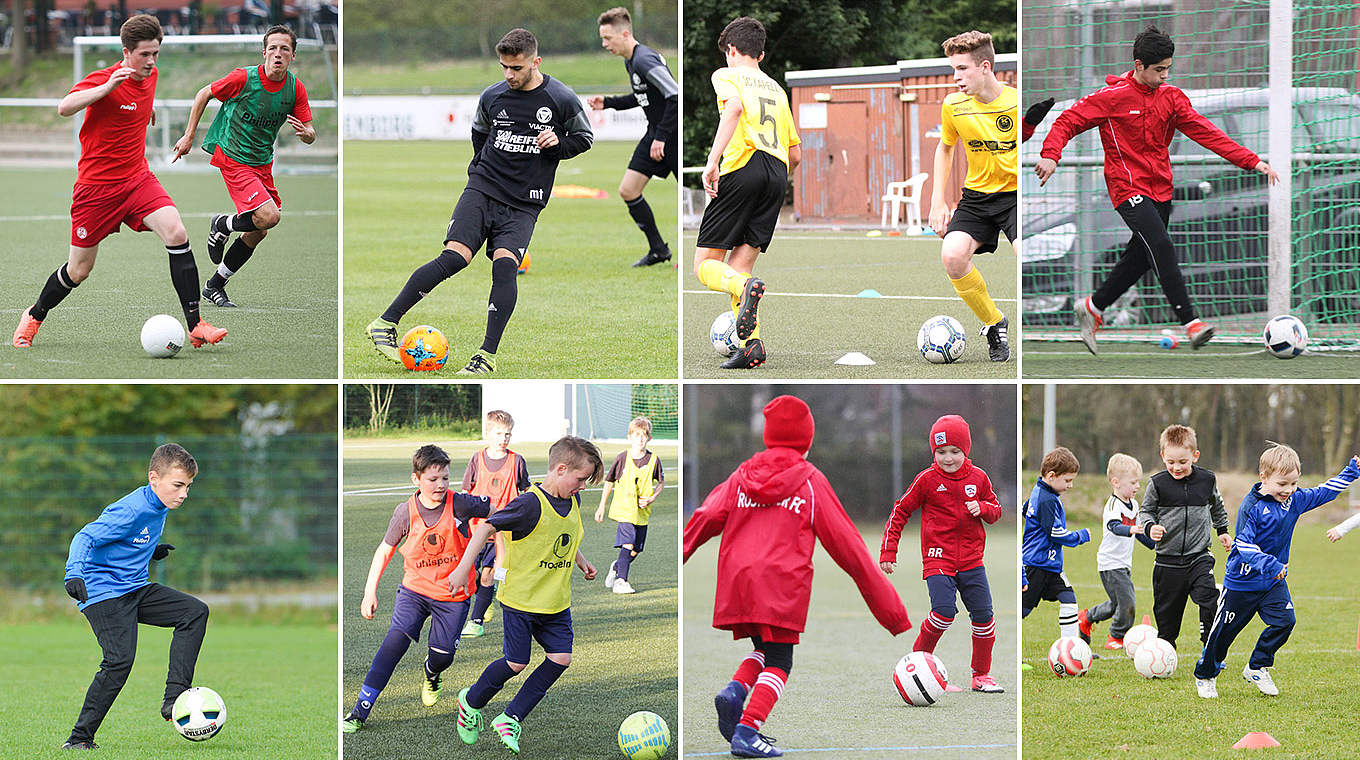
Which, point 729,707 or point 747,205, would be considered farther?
point 747,205

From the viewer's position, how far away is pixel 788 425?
190 inches

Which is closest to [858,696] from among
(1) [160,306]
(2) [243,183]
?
(2) [243,183]

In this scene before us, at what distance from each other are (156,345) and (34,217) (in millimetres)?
8932

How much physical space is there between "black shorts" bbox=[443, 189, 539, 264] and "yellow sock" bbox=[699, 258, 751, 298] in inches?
34.9

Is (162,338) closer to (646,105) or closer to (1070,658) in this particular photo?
(646,105)

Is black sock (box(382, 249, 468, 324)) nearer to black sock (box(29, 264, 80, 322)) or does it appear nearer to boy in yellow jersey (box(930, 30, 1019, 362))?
black sock (box(29, 264, 80, 322))

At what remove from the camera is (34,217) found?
13984mm

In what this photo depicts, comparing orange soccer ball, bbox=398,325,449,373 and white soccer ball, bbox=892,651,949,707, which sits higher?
orange soccer ball, bbox=398,325,449,373

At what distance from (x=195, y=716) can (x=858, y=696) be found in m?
2.77

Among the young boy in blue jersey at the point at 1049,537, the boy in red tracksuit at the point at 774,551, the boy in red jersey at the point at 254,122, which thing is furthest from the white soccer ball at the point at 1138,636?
the boy in red jersey at the point at 254,122

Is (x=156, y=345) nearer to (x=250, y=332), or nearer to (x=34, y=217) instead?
(x=250, y=332)

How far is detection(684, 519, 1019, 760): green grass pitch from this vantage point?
15.5 ft

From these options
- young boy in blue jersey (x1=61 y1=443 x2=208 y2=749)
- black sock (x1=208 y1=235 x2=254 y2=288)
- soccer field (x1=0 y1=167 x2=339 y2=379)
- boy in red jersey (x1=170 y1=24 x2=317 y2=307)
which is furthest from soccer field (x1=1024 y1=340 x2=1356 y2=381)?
black sock (x1=208 y1=235 x2=254 y2=288)

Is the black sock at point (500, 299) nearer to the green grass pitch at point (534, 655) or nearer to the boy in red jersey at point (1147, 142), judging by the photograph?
the green grass pitch at point (534, 655)
